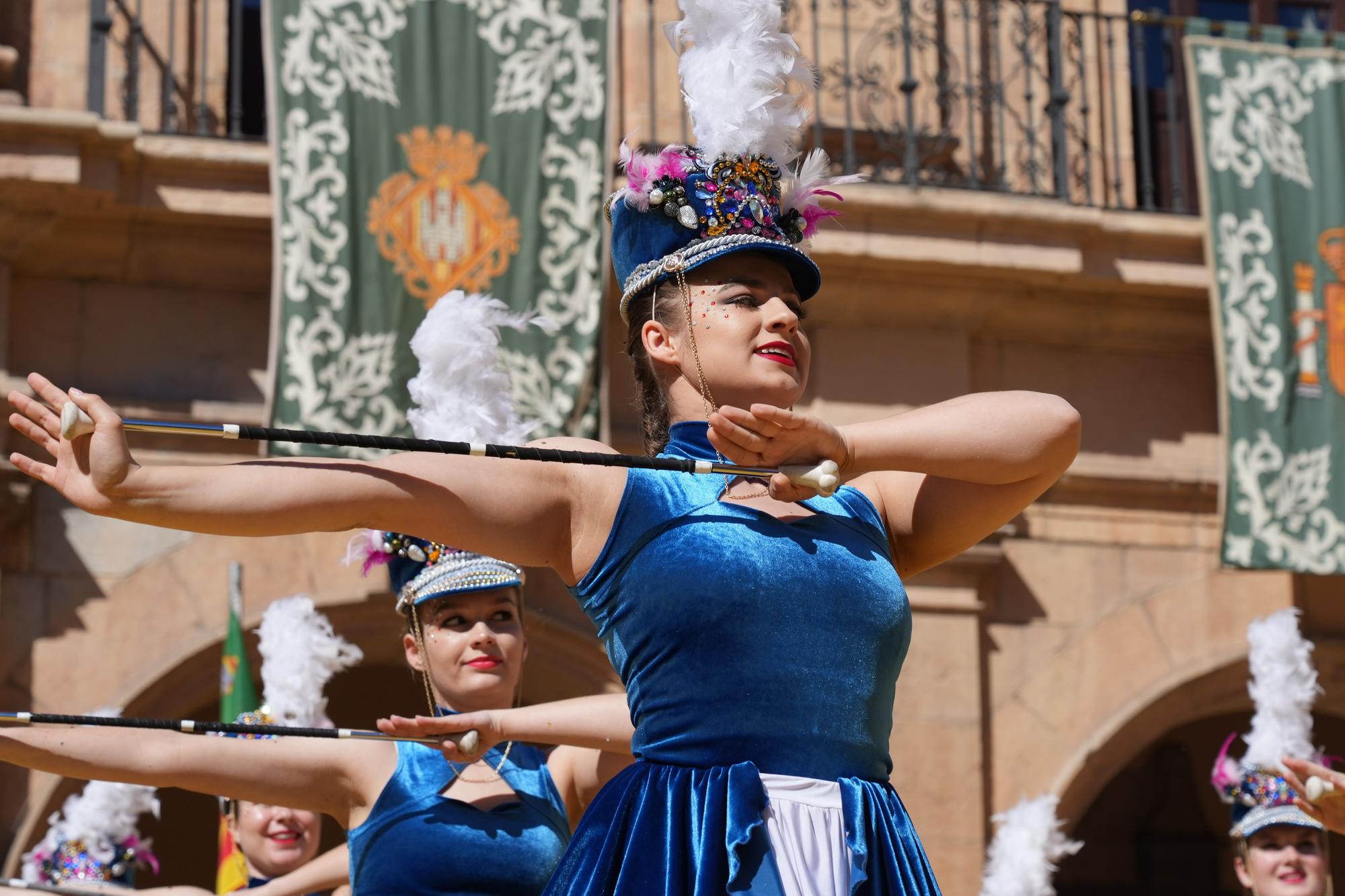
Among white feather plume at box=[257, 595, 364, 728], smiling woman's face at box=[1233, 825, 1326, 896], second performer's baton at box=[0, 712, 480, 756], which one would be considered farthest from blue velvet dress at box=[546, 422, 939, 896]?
smiling woman's face at box=[1233, 825, 1326, 896]

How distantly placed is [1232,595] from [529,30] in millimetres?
3486

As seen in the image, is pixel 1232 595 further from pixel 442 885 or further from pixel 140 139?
pixel 442 885

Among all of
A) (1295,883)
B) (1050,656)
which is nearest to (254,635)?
(1050,656)

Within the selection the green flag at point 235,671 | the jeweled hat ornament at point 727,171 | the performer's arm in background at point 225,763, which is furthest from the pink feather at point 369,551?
the green flag at point 235,671

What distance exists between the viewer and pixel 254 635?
299 inches

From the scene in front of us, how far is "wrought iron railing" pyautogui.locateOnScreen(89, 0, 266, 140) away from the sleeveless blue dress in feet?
13.9

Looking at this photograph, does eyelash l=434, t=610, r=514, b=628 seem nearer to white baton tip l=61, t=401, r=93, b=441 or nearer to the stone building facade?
white baton tip l=61, t=401, r=93, b=441

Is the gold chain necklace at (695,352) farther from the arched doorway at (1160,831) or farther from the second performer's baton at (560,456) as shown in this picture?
the arched doorway at (1160,831)

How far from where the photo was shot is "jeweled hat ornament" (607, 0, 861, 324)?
9.85 feet

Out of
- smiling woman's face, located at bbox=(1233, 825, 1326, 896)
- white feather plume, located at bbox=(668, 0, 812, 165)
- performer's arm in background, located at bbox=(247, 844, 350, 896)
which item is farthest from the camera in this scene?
smiling woman's face, located at bbox=(1233, 825, 1326, 896)

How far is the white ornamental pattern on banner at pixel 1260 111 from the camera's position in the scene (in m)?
8.57

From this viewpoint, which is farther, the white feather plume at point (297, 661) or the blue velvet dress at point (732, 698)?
the white feather plume at point (297, 661)

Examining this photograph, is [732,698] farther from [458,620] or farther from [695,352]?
[458,620]

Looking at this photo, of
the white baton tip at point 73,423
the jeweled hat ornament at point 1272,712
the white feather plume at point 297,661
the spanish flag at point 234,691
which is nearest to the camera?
the white baton tip at point 73,423
